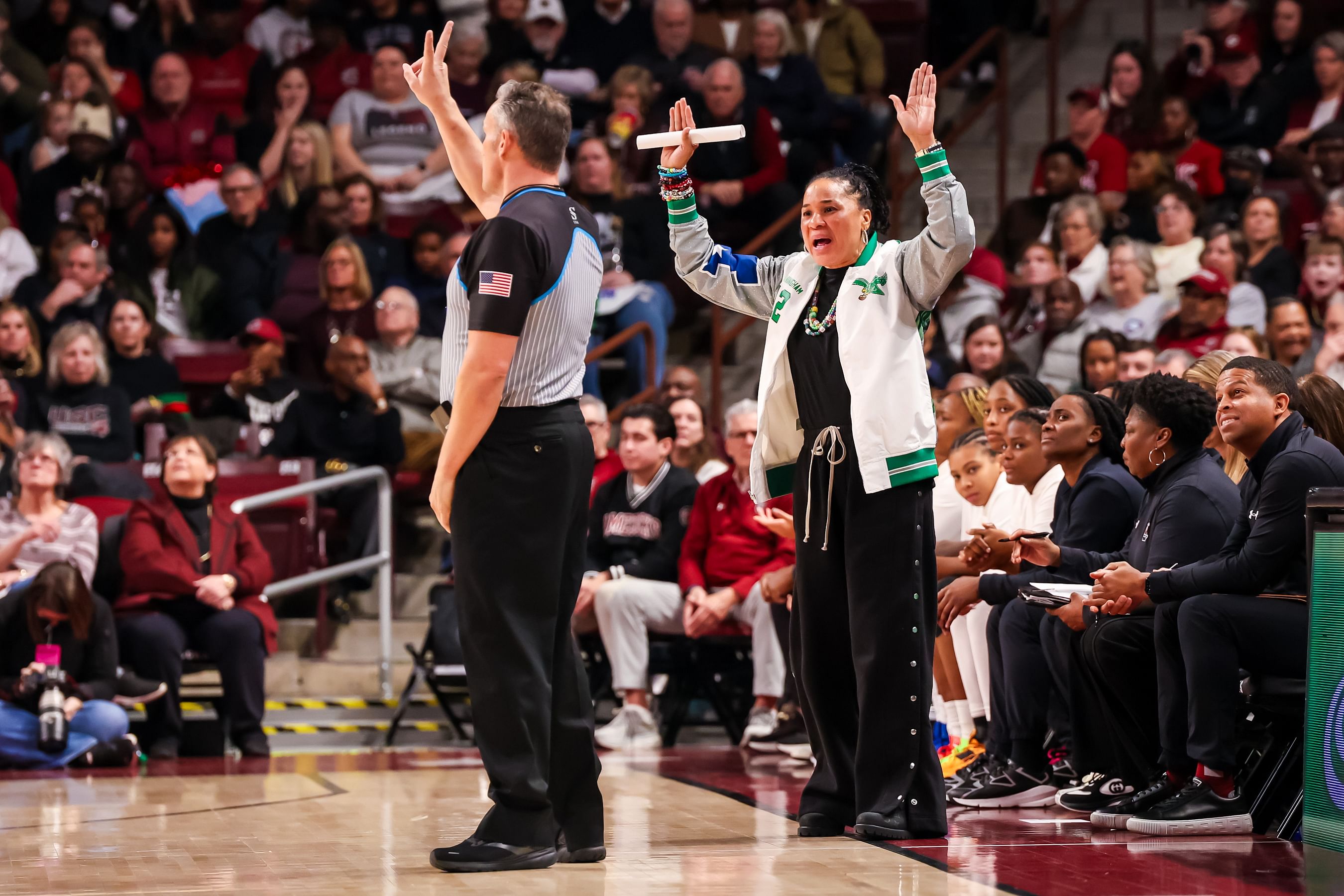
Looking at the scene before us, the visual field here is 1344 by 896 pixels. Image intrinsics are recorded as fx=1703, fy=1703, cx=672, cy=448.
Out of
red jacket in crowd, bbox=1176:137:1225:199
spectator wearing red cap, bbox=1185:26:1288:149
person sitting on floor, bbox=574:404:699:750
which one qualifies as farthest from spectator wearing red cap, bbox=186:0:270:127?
spectator wearing red cap, bbox=1185:26:1288:149

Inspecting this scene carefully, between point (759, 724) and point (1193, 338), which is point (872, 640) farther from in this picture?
point (1193, 338)

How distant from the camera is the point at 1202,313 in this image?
29.8 ft

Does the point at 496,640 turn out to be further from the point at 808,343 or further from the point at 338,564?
the point at 338,564

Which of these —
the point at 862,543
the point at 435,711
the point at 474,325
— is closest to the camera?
the point at 474,325

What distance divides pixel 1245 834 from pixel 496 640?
227 cm

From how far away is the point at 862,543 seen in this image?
4.68 meters

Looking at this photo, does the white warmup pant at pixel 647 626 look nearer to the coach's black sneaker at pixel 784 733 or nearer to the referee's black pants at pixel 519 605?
the coach's black sneaker at pixel 784 733

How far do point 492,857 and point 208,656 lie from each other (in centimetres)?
416

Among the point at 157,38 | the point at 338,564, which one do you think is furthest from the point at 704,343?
the point at 157,38

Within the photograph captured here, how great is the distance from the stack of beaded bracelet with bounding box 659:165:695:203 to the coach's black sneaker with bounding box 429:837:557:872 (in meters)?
1.93

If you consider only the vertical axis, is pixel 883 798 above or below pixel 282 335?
below

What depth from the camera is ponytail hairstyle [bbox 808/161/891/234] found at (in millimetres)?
4867

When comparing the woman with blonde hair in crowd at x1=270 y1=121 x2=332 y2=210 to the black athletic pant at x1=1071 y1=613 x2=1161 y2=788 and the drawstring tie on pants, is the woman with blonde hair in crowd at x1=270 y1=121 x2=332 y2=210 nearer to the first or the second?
the drawstring tie on pants

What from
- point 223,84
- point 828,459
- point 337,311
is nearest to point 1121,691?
point 828,459
